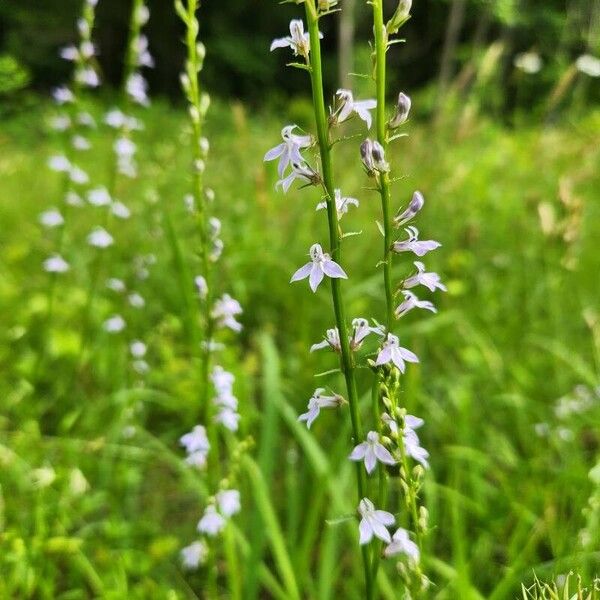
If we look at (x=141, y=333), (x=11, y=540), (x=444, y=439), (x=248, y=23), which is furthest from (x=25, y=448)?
(x=248, y=23)

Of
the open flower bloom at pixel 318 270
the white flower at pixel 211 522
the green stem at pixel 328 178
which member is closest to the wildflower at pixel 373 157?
the green stem at pixel 328 178

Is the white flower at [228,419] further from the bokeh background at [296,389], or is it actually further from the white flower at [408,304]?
the white flower at [408,304]

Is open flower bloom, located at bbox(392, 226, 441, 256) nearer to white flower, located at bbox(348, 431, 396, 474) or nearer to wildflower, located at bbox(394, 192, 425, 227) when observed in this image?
wildflower, located at bbox(394, 192, 425, 227)

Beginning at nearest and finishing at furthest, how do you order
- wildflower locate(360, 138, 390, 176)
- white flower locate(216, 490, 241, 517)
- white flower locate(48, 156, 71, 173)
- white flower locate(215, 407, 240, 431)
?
wildflower locate(360, 138, 390, 176)
white flower locate(215, 407, 240, 431)
white flower locate(216, 490, 241, 517)
white flower locate(48, 156, 71, 173)

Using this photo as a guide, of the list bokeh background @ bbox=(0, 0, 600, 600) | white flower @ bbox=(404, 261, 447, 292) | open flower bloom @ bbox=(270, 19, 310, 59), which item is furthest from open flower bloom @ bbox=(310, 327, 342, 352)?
bokeh background @ bbox=(0, 0, 600, 600)

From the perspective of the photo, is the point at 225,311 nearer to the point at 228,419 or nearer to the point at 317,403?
the point at 228,419
